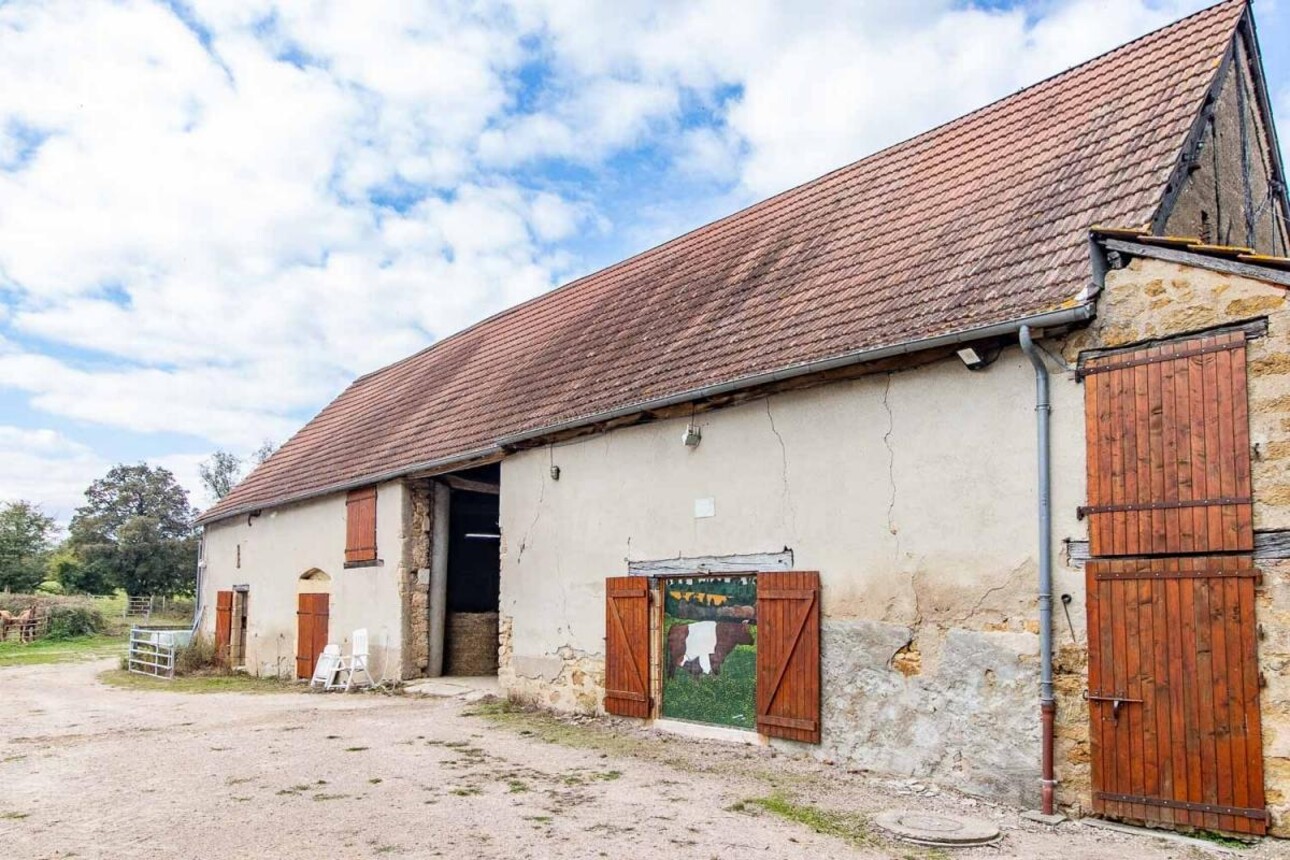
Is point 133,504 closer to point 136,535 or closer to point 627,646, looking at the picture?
point 136,535

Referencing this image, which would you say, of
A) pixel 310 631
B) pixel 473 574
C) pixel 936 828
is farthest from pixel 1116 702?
pixel 310 631

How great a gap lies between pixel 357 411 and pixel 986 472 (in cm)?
1415

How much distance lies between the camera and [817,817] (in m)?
6.55

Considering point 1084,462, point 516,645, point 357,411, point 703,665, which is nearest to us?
point 1084,462

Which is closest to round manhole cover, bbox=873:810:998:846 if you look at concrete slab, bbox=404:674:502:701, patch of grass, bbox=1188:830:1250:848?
patch of grass, bbox=1188:830:1250:848

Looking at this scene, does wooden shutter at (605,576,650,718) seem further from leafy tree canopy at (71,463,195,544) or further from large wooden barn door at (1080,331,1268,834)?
leafy tree canopy at (71,463,195,544)

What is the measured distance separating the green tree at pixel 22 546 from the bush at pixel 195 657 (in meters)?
21.2

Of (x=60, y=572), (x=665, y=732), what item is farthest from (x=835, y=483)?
(x=60, y=572)

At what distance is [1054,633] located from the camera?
21.9 feet

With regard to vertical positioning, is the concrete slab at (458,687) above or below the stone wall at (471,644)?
below

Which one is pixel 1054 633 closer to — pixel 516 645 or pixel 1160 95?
pixel 1160 95

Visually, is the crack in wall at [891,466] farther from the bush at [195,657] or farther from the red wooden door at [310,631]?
the bush at [195,657]

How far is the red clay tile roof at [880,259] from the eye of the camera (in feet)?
25.2

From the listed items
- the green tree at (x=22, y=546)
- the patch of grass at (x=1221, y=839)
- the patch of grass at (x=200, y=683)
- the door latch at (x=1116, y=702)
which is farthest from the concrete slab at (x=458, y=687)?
the green tree at (x=22, y=546)
